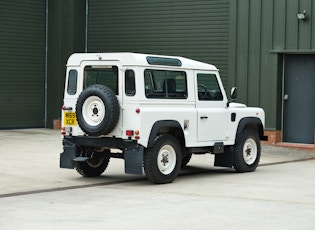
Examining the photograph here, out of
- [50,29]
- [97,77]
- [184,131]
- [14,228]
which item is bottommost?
[14,228]

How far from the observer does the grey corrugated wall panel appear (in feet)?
71.7

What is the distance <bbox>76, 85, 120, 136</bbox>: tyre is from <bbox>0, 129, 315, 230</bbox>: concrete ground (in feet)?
3.19

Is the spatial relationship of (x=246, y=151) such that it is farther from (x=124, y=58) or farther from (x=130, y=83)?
(x=124, y=58)

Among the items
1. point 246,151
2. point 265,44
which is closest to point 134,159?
point 246,151

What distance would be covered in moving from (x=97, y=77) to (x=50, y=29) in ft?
41.0

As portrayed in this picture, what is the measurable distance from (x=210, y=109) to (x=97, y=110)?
2.38m

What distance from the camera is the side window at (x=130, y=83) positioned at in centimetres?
1228

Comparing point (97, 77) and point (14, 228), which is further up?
point (97, 77)

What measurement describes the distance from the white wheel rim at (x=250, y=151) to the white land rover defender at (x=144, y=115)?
0.27 metres

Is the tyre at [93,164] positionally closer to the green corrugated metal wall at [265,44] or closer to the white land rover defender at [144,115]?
the white land rover defender at [144,115]

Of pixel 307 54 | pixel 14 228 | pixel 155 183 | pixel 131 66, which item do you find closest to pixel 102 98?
pixel 131 66

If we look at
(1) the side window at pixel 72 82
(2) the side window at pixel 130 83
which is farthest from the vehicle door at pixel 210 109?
(1) the side window at pixel 72 82

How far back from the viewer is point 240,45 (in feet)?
69.3

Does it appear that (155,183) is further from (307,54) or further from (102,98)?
(307,54)
